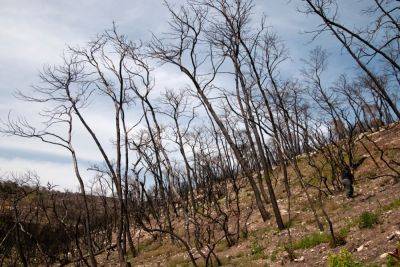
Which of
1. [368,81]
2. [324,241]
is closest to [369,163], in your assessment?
→ [324,241]

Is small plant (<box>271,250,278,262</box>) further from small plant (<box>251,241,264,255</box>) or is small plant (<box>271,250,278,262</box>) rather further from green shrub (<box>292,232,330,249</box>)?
small plant (<box>251,241,264,255</box>)

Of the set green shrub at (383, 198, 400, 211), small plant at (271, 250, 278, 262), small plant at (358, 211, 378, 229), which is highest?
green shrub at (383, 198, 400, 211)

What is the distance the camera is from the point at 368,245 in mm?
8859

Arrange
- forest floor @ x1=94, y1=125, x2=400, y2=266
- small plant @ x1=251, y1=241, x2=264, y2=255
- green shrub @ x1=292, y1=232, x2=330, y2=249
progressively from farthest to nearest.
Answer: small plant @ x1=251, y1=241, x2=264, y2=255 → green shrub @ x1=292, y1=232, x2=330, y2=249 → forest floor @ x1=94, y1=125, x2=400, y2=266

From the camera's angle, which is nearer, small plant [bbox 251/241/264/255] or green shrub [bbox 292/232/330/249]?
green shrub [bbox 292/232/330/249]

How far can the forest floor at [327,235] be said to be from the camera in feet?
29.7

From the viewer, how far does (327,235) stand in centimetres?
1101

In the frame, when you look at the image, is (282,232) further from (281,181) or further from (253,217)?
(281,181)

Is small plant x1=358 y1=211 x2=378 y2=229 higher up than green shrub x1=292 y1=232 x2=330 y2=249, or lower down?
higher up

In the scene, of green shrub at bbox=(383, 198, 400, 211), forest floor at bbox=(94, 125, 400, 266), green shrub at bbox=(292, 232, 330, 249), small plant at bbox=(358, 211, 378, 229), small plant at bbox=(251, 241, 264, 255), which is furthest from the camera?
small plant at bbox=(251, 241, 264, 255)

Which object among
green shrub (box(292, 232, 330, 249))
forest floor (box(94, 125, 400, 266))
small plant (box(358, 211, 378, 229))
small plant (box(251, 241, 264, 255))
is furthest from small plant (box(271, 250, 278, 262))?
small plant (box(358, 211, 378, 229))

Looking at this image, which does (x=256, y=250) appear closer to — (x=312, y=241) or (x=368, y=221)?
(x=312, y=241)

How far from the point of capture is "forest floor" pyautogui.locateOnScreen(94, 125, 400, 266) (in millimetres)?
Result: 9055

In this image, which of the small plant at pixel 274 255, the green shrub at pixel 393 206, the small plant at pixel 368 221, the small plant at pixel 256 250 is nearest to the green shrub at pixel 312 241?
the small plant at pixel 274 255
